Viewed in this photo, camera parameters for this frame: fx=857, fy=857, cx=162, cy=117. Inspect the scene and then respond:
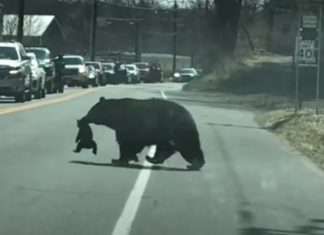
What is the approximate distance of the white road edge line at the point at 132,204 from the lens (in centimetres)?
851

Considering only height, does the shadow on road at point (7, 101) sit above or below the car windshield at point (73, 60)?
below

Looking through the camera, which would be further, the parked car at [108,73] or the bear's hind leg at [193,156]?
the parked car at [108,73]

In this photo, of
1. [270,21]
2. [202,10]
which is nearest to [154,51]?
[202,10]

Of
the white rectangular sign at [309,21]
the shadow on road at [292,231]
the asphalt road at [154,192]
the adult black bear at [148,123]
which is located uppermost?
the white rectangular sign at [309,21]

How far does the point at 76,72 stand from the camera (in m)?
51.8

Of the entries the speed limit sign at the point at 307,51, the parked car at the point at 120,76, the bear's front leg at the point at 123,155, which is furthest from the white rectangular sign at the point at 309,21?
the parked car at the point at 120,76

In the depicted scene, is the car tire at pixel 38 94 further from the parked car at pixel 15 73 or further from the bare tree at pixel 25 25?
the bare tree at pixel 25 25

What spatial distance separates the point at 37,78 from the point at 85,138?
19.6m

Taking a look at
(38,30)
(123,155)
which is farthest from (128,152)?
(38,30)

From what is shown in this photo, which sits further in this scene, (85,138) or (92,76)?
(92,76)

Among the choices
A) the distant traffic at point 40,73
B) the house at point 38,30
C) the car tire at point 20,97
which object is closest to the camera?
the distant traffic at point 40,73

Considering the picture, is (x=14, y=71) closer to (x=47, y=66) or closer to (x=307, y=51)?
(x=47, y=66)

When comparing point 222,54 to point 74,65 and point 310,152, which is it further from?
point 310,152

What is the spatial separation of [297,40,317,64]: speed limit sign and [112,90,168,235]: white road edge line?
11565 mm
